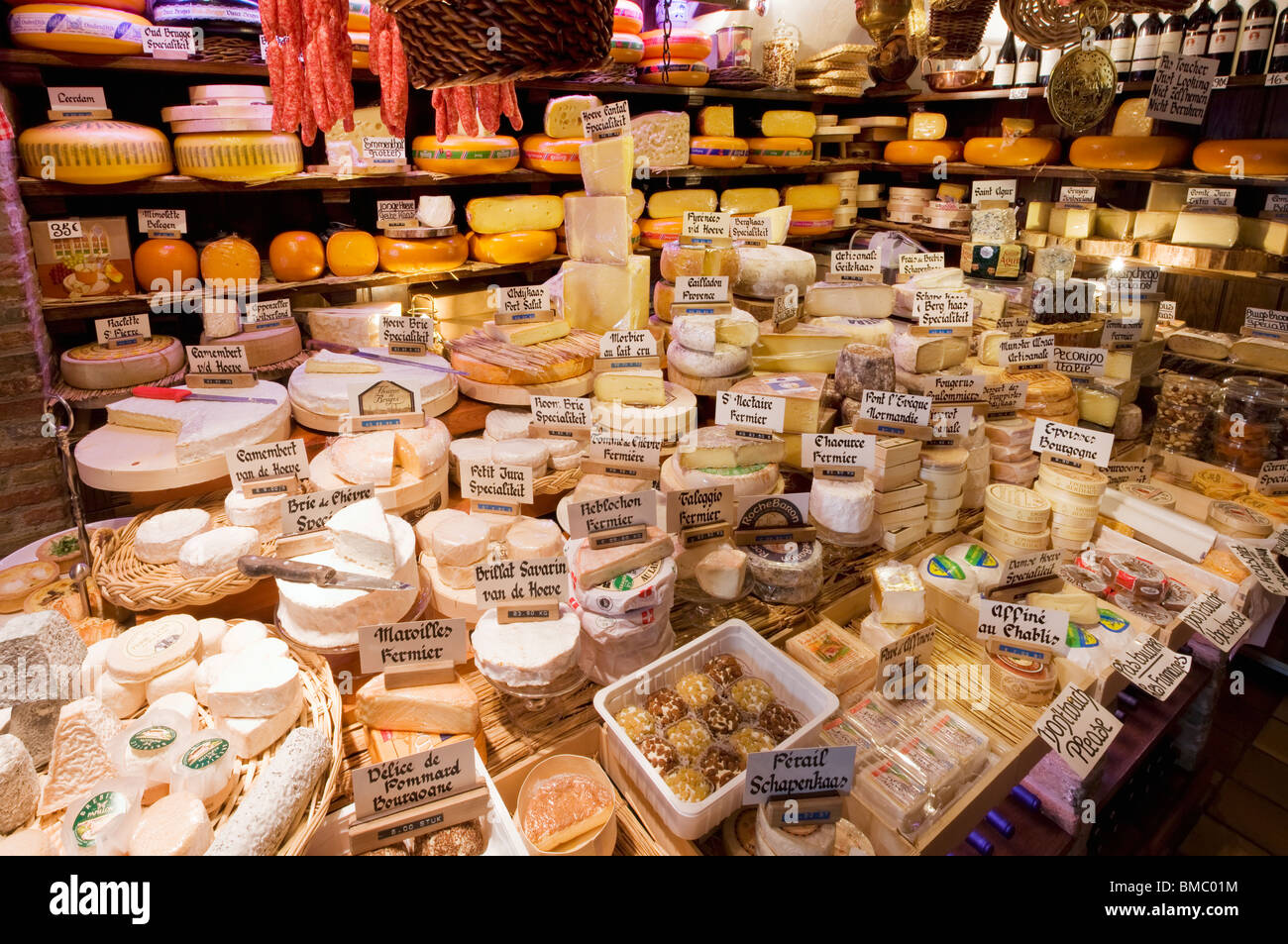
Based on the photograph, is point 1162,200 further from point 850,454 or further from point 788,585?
point 788,585

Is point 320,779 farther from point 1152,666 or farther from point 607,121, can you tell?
point 607,121

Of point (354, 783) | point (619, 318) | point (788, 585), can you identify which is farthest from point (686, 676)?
Answer: point (619, 318)

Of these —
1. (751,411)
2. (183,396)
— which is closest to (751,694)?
(751,411)

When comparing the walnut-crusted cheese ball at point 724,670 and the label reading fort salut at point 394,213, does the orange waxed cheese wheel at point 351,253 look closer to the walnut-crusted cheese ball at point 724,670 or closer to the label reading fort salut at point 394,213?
the label reading fort salut at point 394,213

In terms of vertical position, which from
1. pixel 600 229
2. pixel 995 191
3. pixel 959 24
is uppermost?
pixel 959 24

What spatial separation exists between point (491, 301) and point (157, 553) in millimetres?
2112

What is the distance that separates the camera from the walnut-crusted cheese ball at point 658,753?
128cm

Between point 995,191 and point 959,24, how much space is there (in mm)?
1348

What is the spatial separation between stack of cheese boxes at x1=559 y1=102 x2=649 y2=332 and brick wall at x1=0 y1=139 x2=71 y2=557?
6.31ft

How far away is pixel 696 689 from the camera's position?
4.73 ft

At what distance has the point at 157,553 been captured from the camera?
5.14 ft

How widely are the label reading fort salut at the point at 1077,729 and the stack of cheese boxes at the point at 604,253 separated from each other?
69.4 inches

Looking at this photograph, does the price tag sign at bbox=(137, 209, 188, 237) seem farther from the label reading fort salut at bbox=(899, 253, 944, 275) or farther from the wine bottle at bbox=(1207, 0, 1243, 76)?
the wine bottle at bbox=(1207, 0, 1243, 76)
